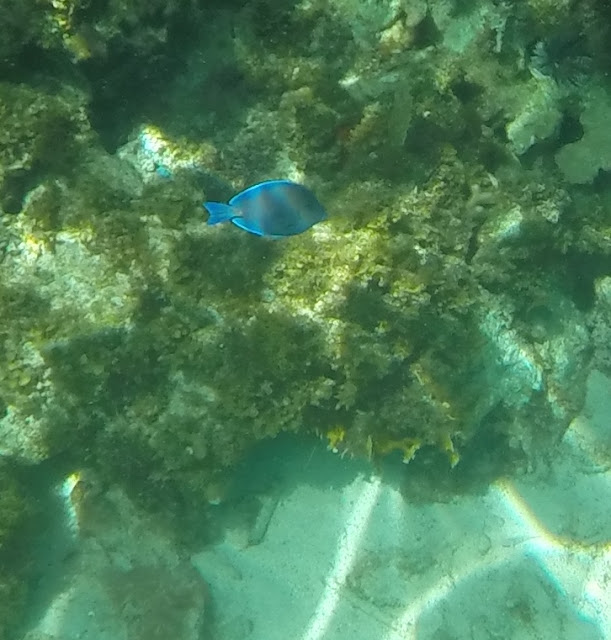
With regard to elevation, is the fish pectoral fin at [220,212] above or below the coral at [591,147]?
above

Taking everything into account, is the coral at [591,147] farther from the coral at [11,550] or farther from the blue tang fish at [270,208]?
the coral at [11,550]

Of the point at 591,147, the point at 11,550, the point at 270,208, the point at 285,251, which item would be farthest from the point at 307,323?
the point at 11,550

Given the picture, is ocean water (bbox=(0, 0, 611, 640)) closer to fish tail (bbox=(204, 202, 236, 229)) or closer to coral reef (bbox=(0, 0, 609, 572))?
coral reef (bbox=(0, 0, 609, 572))

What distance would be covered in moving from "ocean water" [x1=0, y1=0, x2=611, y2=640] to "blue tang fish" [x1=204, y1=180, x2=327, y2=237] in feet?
2.95

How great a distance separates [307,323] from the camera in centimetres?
391

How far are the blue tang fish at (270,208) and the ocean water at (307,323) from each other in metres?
0.90

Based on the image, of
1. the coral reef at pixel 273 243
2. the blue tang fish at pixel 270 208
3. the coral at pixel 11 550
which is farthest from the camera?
the coral at pixel 11 550

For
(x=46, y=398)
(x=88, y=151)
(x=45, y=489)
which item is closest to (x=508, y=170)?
(x=88, y=151)

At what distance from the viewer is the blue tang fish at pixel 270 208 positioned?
9.64 ft

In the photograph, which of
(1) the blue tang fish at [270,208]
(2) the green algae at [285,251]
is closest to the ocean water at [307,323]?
(2) the green algae at [285,251]

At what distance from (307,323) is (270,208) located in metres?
1.10

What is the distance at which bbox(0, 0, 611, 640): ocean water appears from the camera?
3867mm

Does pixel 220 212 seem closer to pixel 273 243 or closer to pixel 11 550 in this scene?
pixel 273 243

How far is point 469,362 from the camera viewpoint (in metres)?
4.32
